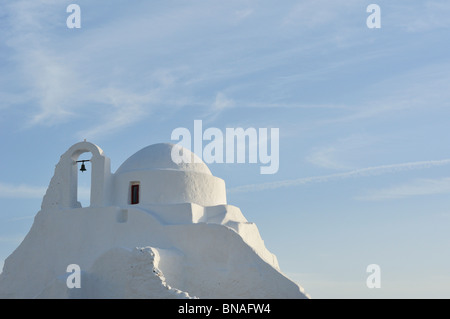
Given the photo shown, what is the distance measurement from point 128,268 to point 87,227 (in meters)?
4.01

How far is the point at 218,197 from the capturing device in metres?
25.9

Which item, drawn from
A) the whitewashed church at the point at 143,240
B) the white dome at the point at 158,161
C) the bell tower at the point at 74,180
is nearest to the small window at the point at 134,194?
the whitewashed church at the point at 143,240

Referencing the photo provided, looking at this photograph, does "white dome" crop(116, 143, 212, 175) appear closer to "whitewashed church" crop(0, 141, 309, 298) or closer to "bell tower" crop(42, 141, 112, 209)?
"whitewashed church" crop(0, 141, 309, 298)

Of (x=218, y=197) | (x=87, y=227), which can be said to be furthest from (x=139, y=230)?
(x=218, y=197)

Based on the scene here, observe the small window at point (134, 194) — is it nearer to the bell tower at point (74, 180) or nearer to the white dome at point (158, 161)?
the white dome at point (158, 161)

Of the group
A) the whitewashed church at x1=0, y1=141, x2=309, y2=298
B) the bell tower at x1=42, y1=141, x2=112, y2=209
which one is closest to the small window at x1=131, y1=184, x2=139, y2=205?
the whitewashed church at x1=0, y1=141, x2=309, y2=298

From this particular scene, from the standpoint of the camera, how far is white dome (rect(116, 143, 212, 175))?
25.2 metres

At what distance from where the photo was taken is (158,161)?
25.2 m

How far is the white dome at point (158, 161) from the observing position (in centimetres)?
2516

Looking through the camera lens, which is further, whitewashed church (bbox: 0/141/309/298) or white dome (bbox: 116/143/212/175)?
white dome (bbox: 116/143/212/175)

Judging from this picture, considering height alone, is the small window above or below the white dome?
below

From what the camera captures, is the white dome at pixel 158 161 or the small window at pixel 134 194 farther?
the white dome at pixel 158 161

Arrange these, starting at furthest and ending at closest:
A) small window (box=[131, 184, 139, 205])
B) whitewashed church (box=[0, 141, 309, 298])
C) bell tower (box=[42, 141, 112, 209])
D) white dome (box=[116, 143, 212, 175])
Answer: white dome (box=[116, 143, 212, 175]) → small window (box=[131, 184, 139, 205]) → bell tower (box=[42, 141, 112, 209]) → whitewashed church (box=[0, 141, 309, 298])

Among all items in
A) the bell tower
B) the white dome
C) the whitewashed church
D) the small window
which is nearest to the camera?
the whitewashed church
